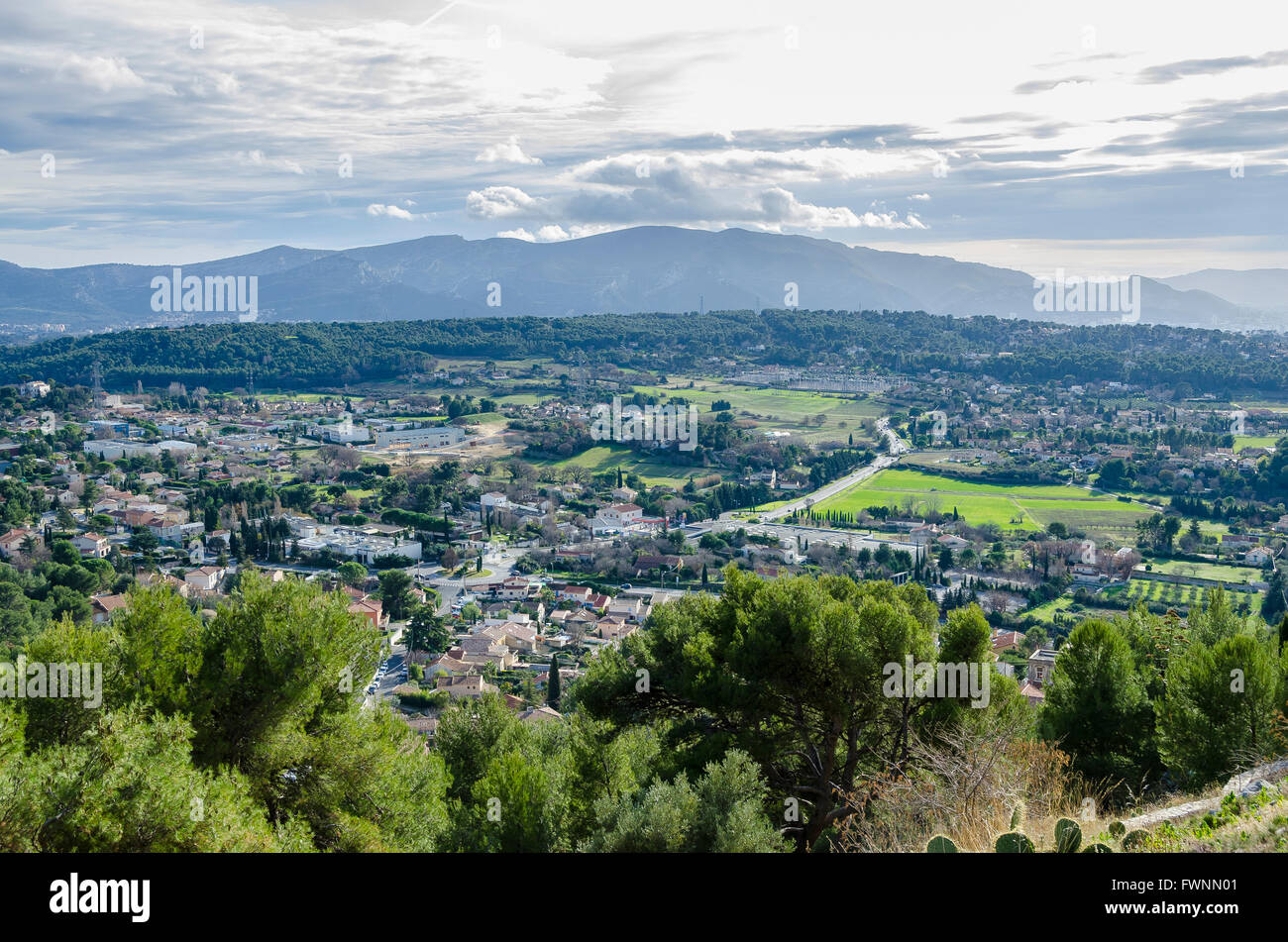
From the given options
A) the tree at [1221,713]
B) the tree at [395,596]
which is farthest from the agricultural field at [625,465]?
the tree at [1221,713]

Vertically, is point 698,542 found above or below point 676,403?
below

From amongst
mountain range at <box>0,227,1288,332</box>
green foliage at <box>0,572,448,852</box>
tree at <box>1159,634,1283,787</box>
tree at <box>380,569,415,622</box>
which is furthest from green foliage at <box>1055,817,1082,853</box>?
mountain range at <box>0,227,1288,332</box>

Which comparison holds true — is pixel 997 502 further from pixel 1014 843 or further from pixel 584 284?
pixel 584 284

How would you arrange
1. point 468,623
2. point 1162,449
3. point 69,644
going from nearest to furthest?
point 69,644 < point 468,623 < point 1162,449

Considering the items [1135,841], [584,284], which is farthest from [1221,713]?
[584,284]

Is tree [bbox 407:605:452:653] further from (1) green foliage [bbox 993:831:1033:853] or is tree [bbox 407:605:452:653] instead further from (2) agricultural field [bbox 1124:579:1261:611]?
(1) green foliage [bbox 993:831:1033:853]
